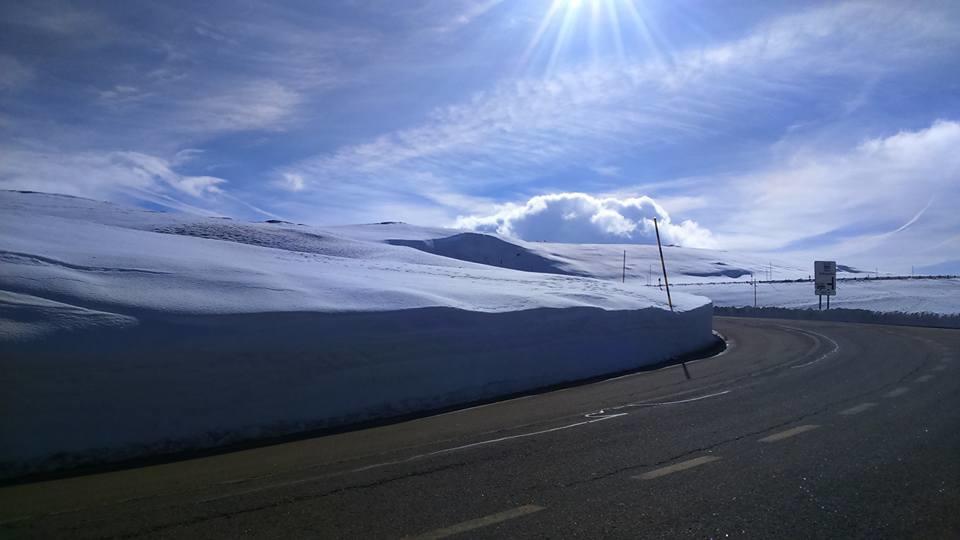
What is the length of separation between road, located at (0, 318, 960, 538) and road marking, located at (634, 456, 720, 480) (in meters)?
0.02

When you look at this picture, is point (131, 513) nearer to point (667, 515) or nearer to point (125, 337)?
point (125, 337)

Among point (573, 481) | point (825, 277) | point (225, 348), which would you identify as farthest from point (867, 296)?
point (573, 481)

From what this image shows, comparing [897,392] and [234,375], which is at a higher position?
[897,392]

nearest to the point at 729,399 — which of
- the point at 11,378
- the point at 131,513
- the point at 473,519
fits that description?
the point at 473,519

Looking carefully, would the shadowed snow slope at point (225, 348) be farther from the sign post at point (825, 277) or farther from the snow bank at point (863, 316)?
the sign post at point (825, 277)

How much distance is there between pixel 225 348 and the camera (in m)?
9.93

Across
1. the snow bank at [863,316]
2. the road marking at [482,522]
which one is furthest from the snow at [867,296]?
the road marking at [482,522]

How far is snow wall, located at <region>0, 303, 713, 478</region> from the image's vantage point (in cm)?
806

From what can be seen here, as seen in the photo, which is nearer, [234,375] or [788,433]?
[788,433]

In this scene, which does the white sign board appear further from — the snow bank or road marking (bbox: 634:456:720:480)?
road marking (bbox: 634:456:720:480)

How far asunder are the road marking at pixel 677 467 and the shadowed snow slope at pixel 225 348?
505 cm

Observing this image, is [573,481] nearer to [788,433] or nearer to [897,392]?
[788,433]

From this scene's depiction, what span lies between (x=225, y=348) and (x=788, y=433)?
740 centimetres

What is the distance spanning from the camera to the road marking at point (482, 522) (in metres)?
5.32
